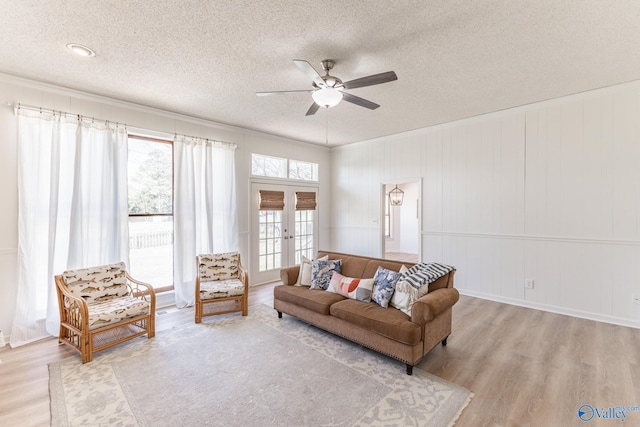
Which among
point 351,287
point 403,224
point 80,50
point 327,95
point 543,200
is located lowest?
point 351,287

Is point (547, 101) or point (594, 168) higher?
point (547, 101)

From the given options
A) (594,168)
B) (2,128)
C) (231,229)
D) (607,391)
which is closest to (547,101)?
(594,168)

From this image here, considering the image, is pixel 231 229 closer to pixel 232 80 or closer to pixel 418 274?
pixel 232 80

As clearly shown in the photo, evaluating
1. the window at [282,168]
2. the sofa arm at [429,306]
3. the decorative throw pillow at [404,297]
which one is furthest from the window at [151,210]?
the sofa arm at [429,306]

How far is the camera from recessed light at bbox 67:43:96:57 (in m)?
2.57

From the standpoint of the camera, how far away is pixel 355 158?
6.48 meters

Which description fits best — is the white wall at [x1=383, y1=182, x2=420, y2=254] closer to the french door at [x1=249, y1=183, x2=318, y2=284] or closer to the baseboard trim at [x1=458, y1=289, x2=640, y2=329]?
the french door at [x1=249, y1=183, x2=318, y2=284]

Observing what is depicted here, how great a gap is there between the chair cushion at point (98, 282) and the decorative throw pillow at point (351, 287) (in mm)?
2552

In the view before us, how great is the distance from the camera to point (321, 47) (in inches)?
104

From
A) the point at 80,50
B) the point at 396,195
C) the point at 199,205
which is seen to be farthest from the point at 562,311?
the point at 80,50

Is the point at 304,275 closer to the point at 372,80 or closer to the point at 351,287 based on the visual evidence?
the point at 351,287

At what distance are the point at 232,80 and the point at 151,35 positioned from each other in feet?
3.13

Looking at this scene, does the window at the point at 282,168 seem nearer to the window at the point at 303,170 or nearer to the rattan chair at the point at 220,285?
the window at the point at 303,170

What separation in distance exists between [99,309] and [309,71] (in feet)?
10.5
